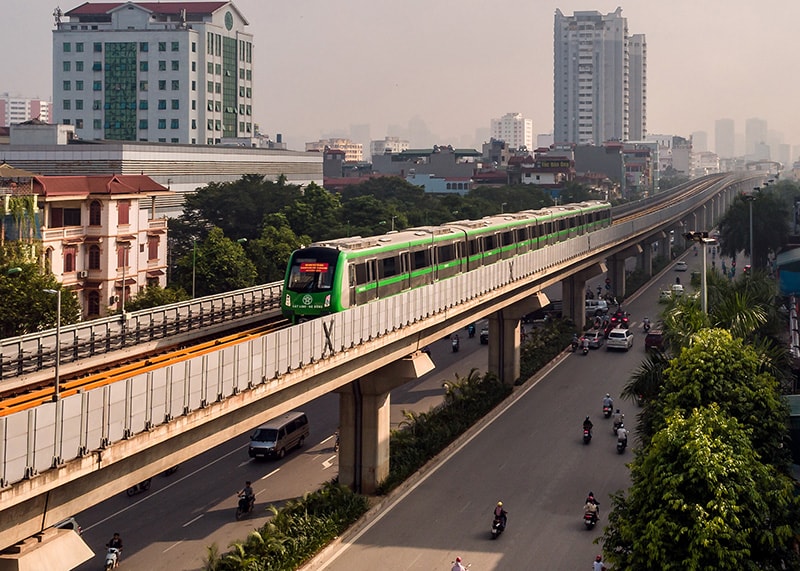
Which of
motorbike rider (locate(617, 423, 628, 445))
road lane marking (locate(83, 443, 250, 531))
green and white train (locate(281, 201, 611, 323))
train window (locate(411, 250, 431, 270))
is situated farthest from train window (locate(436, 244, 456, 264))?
road lane marking (locate(83, 443, 250, 531))

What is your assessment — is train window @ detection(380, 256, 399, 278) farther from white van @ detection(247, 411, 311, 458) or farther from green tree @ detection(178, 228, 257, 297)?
green tree @ detection(178, 228, 257, 297)

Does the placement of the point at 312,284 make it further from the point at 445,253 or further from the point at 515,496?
the point at 445,253

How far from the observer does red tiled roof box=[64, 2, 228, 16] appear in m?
157

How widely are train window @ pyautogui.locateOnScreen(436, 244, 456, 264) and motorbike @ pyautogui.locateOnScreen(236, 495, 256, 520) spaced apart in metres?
16.0

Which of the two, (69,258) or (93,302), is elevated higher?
(69,258)

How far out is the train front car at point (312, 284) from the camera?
39.1 meters

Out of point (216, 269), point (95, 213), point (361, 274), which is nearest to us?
point (361, 274)

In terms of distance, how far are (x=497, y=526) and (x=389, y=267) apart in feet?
39.6

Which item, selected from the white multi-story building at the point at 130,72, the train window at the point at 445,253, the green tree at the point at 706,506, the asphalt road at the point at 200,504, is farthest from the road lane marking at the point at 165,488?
the white multi-story building at the point at 130,72

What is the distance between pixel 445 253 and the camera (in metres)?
51.7

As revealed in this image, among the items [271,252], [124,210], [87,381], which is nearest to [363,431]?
[87,381]

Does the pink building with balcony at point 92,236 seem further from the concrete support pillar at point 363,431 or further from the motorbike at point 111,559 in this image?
the motorbike at point 111,559

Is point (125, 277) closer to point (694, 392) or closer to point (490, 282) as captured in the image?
point (490, 282)

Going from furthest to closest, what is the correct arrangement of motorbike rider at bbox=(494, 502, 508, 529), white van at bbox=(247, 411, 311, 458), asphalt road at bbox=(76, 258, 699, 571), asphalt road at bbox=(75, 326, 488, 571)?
white van at bbox=(247, 411, 311, 458)
motorbike rider at bbox=(494, 502, 508, 529)
asphalt road at bbox=(75, 326, 488, 571)
asphalt road at bbox=(76, 258, 699, 571)
